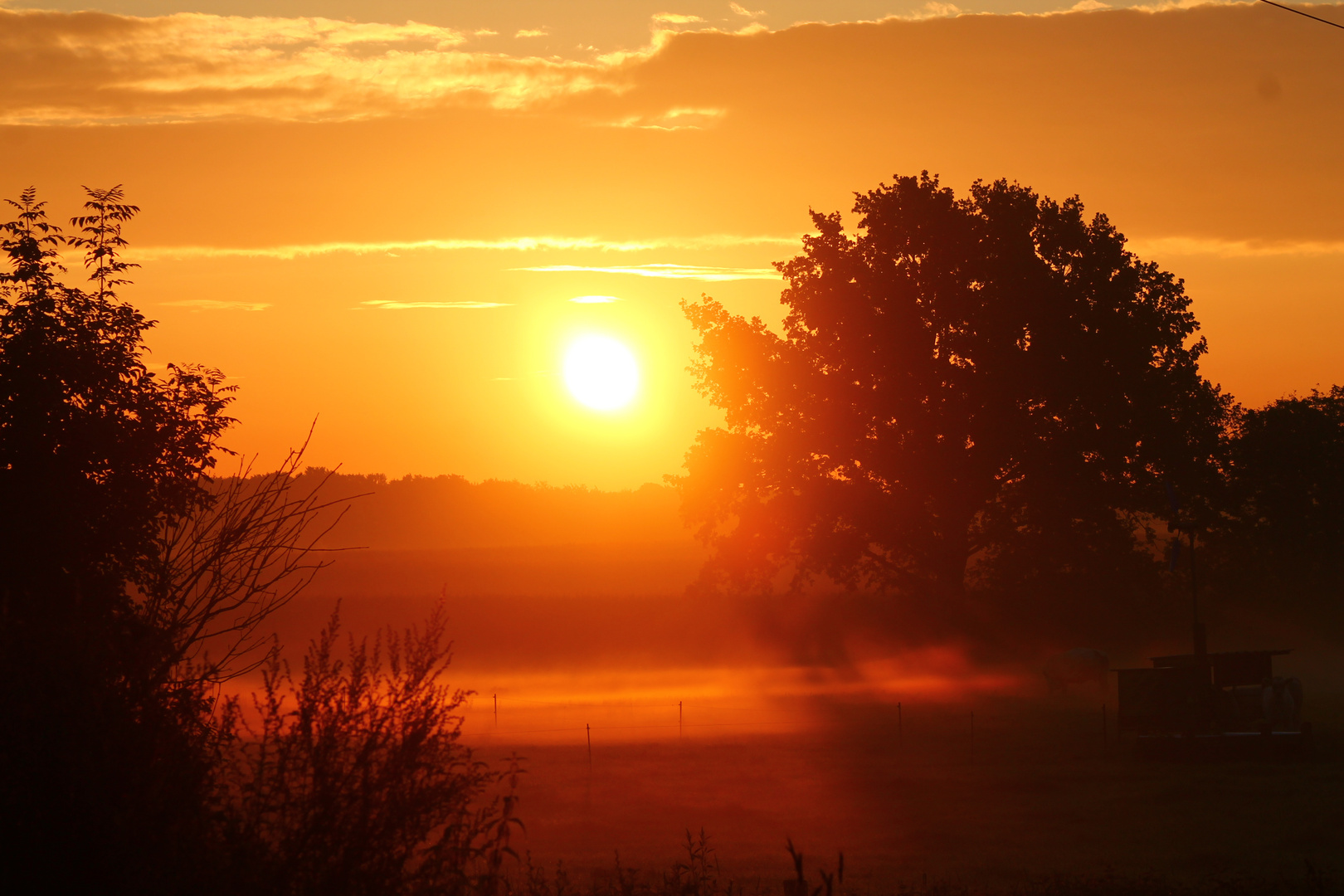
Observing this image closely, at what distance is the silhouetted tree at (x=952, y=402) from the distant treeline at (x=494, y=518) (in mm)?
84361

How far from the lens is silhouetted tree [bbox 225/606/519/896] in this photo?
257 inches

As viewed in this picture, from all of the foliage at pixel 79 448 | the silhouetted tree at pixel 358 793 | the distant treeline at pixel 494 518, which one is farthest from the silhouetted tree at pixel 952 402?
the distant treeline at pixel 494 518

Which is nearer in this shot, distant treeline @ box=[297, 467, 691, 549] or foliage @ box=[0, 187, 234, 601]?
foliage @ box=[0, 187, 234, 601]

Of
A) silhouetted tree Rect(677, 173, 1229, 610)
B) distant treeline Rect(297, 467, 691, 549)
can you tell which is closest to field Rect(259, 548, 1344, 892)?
silhouetted tree Rect(677, 173, 1229, 610)

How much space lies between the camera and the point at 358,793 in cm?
669

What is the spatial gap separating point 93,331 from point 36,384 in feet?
3.15

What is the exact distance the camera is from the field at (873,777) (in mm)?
16625

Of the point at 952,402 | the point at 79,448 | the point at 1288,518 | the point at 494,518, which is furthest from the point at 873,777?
the point at 494,518

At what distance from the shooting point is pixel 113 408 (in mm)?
13586

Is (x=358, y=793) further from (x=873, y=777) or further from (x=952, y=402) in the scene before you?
(x=952, y=402)

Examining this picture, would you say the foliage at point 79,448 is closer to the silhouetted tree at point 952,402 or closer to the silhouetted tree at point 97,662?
the silhouetted tree at point 97,662

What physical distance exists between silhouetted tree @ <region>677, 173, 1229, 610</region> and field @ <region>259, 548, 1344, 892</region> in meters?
5.98

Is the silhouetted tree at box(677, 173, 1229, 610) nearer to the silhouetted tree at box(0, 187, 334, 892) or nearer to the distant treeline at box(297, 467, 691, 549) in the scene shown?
the silhouetted tree at box(0, 187, 334, 892)

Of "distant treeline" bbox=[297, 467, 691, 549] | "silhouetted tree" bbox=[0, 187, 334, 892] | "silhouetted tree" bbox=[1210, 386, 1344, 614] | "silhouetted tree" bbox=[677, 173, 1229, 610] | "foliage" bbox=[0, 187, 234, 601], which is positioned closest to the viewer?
"silhouetted tree" bbox=[0, 187, 334, 892]
